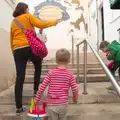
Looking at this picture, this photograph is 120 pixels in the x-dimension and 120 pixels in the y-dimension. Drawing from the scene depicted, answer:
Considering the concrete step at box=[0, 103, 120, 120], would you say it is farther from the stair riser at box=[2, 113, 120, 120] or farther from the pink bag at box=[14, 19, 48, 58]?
the pink bag at box=[14, 19, 48, 58]

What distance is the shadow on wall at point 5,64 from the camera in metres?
5.26

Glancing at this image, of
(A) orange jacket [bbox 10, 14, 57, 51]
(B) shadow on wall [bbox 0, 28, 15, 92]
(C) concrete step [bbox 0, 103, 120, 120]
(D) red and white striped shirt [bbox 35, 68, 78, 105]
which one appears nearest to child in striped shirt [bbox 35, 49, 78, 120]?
(D) red and white striped shirt [bbox 35, 68, 78, 105]

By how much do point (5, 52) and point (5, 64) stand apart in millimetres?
224

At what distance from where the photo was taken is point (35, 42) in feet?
13.2

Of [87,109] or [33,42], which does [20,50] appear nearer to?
[33,42]

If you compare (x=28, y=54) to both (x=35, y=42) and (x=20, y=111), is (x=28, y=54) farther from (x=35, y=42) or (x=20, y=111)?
(x=20, y=111)

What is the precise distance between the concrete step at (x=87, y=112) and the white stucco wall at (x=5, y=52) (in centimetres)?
91

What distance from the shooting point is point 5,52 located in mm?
5613

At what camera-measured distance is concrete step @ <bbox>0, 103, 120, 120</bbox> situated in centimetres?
394

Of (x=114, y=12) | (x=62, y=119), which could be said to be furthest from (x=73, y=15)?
(x=62, y=119)

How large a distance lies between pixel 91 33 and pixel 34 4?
7.70 feet

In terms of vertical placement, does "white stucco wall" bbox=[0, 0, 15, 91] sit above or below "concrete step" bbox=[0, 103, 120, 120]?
above

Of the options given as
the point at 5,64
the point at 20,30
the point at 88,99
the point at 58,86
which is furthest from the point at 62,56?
the point at 5,64

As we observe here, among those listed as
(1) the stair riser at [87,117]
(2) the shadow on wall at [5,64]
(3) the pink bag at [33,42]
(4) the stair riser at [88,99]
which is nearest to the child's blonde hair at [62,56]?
(3) the pink bag at [33,42]
